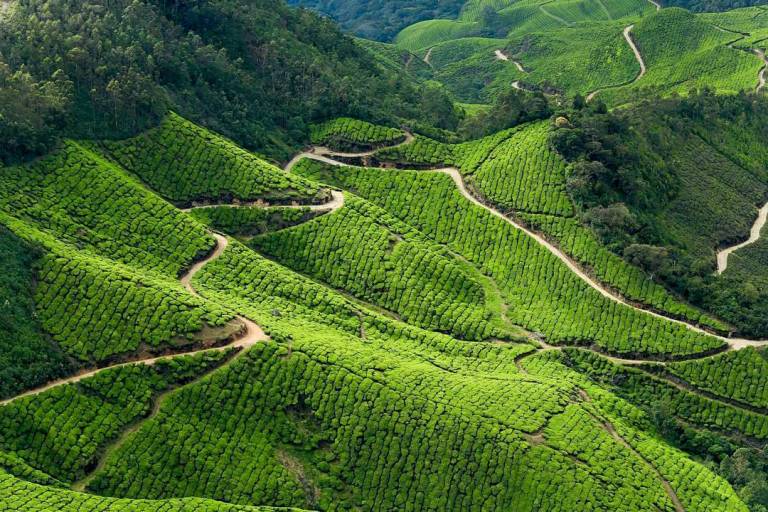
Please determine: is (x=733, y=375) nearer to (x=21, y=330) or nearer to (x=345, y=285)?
(x=345, y=285)

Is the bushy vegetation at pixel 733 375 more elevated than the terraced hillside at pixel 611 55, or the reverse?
the terraced hillside at pixel 611 55

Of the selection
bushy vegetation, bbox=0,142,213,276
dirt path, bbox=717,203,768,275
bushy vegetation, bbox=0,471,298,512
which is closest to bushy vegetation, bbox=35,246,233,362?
bushy vegetation, bbox=0,142,213,276

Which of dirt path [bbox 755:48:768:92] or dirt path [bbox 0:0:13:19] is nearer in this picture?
dirt path [bbox 0:0:13:19]

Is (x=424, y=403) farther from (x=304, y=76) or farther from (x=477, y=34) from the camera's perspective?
(x=477, y=34)

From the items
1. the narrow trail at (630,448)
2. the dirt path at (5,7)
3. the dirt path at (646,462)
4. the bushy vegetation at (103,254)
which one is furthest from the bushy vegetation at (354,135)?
the dirt path at (646,462)

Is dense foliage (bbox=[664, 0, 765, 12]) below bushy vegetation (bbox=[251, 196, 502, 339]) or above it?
below

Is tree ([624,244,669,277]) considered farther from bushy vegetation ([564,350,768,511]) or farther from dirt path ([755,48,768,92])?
dirt path ([755,48,768,92])

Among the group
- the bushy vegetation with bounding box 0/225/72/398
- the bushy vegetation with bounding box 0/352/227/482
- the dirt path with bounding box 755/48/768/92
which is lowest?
the dirt path with bounding box 755/48/768/92

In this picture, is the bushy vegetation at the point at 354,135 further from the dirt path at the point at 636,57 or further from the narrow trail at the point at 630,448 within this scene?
the dirt path at the point at 636,57
